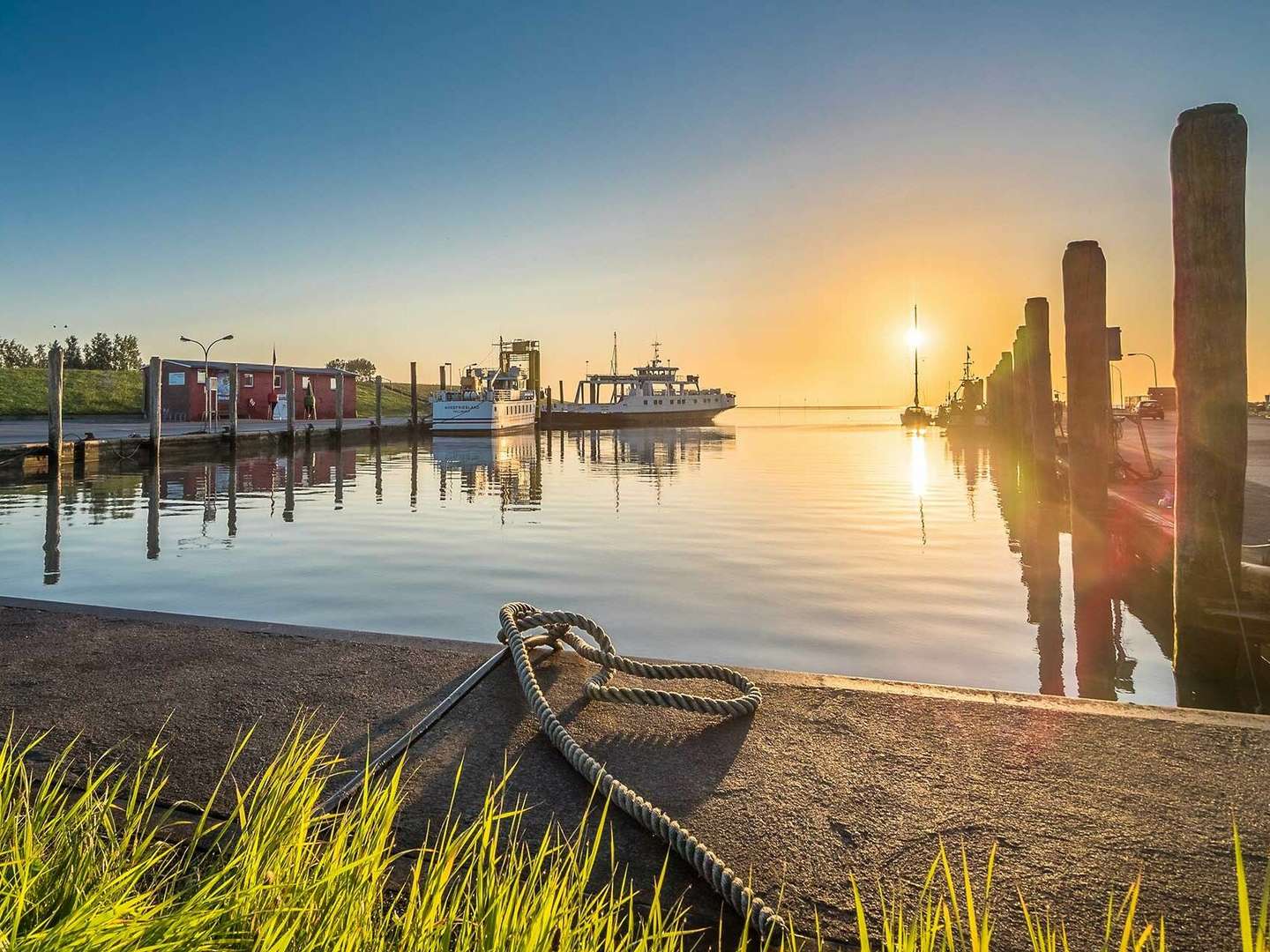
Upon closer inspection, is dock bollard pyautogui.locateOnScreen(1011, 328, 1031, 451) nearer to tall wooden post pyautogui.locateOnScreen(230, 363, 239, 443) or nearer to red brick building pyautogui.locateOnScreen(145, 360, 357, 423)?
tall wooden post pyautogui.locateOnScreen(230, 363, 239, 443)

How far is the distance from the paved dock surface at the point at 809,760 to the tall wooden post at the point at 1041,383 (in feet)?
43.9

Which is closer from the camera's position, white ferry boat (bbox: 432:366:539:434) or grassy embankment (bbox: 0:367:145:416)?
white ferry boat (bbox: 432:366:539:434)

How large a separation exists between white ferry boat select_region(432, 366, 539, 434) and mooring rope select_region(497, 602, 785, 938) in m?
46.3

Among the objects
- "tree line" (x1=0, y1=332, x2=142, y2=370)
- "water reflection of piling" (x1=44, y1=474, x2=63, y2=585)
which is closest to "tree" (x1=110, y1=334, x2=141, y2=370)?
"tree line" (x1=0, y1=332, x2=142, y2=370)

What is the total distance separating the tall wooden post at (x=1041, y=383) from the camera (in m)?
14.8

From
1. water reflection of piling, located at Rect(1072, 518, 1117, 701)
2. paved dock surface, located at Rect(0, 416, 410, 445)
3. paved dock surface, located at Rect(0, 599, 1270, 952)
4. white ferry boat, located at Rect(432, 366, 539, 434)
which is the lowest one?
water reflection of piling, located at Rect(1072, 518, 1117, 701)

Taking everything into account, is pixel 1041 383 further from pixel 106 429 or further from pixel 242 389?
pixel 242 389

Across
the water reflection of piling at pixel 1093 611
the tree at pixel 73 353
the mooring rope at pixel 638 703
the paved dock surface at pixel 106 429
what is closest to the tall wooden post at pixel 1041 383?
the water reflection of piling at pixel 1093 611

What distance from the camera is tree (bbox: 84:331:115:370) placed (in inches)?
3312

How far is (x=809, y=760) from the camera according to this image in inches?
106

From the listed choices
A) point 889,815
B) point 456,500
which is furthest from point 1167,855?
point 456,500

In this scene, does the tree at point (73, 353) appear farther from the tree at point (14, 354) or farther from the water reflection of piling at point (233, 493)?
the water reflection of piling at point (233, 493)

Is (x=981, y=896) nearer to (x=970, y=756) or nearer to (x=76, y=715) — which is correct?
(x=970, y=756)

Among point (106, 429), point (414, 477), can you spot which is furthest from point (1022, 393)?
point (106, 429)
